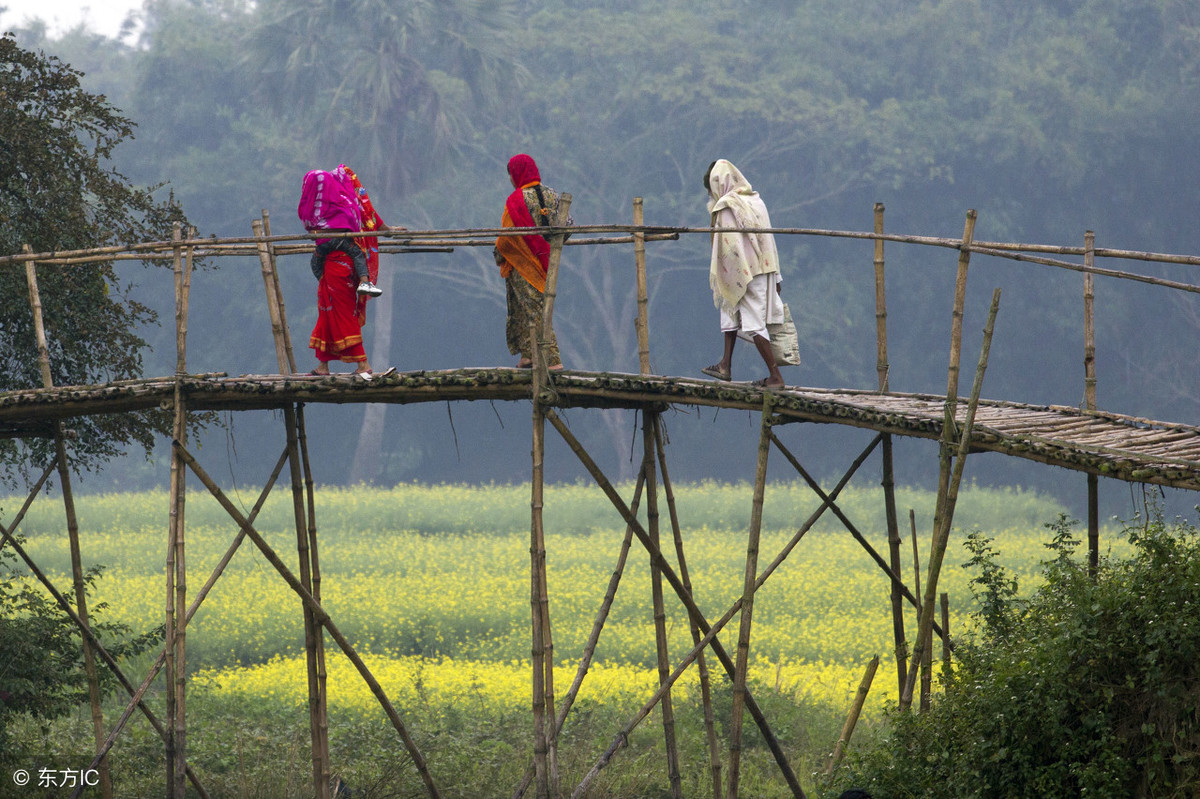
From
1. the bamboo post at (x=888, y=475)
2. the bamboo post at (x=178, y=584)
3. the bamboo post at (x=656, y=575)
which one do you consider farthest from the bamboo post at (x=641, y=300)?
the bamboo post at (x=178, y=584)

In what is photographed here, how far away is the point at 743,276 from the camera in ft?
25.7

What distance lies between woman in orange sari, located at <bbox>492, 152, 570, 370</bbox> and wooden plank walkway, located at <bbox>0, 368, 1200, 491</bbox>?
52 cm

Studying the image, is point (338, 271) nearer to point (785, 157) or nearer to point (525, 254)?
point (525, 254)

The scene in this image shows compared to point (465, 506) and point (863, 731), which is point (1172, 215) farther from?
point (863, 731)

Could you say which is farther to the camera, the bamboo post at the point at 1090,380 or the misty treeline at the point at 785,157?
the misty treeline at the point at 785,157

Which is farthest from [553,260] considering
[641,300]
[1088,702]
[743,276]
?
[1088,702]

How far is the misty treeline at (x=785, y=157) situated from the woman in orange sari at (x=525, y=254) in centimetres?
2134

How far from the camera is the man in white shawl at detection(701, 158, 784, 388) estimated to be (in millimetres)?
7852

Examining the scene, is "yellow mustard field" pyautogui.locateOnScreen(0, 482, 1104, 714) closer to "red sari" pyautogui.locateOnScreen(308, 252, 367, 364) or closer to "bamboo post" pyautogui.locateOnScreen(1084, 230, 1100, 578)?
"red sari" pyautogui.locateOnScreen(308, 252, 367, 364)

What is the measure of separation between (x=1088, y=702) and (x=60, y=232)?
883 cm

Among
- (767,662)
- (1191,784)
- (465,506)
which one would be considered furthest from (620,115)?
(1191,784)

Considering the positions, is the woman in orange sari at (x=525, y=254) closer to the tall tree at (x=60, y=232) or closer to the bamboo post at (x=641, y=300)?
the bamboo post at (x=641, y=300)

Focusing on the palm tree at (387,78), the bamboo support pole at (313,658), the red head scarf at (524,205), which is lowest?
the bamboo support pole at (313,658)

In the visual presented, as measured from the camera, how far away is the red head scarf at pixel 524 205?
27.4 feet
